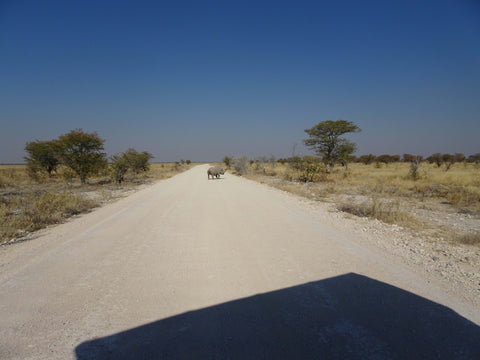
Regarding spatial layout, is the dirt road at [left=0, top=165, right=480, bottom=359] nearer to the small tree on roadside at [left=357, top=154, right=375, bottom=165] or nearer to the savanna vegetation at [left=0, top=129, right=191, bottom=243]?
the savanna vegetation at [left=0, top=129, right=191, bottom=243]

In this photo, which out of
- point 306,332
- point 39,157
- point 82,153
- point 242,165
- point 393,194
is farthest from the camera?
point 242,165

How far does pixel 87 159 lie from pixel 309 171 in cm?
1792

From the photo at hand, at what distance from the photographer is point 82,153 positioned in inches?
635

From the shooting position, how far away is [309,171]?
17.4 m

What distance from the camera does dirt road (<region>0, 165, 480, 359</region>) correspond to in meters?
1.85

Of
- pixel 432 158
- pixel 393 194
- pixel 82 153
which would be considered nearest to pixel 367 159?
pixel 432 158

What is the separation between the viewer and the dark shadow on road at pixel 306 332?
1.78 metres

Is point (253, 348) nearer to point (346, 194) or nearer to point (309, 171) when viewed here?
point (346, 194)

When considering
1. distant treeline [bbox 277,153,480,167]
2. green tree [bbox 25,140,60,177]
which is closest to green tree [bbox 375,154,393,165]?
distant treeline [bbox 277,153,480,167]

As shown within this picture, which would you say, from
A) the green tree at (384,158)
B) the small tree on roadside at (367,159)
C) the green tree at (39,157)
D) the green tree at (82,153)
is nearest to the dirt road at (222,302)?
the green tree at (82,153)

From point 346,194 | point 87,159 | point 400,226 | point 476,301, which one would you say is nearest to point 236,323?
point 476,301

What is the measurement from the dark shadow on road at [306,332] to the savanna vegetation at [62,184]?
5251 mm

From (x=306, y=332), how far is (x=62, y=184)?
69.8 ft

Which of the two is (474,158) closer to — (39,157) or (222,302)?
(222,302)
